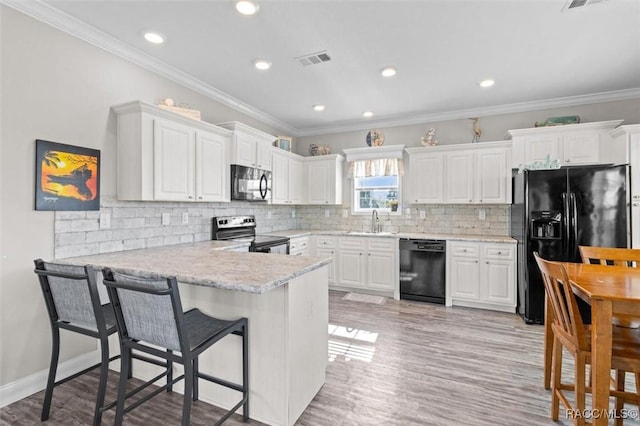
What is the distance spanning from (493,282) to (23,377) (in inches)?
184

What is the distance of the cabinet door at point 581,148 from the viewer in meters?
3.65

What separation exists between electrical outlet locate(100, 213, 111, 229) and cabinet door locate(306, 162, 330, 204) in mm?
3227

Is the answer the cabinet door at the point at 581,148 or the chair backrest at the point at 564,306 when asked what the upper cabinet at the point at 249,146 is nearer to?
the chair backrest at the point at 564,306

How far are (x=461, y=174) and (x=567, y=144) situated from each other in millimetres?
1239

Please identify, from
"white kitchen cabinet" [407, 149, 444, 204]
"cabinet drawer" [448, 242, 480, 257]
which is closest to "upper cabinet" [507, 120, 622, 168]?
"white kitchen cabinet" [407, 149, 444, 204]

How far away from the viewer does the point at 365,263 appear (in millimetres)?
4590

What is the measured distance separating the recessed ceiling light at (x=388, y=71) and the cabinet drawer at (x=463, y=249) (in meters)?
A: 2.33

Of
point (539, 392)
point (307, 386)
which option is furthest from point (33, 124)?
point (539, 392)

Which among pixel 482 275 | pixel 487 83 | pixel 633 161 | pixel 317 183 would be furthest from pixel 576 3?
pixel 317 183

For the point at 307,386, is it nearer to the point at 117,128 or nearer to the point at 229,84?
the point at 117,128

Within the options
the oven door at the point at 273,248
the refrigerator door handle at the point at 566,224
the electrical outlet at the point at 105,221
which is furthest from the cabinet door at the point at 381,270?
the electrical outlet at the point at 105,221

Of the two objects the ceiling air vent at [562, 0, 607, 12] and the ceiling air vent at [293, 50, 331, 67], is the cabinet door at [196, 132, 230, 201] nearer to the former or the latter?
the ceiling air vent at [293, 50, 331, 67]

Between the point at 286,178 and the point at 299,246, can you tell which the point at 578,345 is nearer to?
the point at 299,246

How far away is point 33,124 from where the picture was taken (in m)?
2.17
